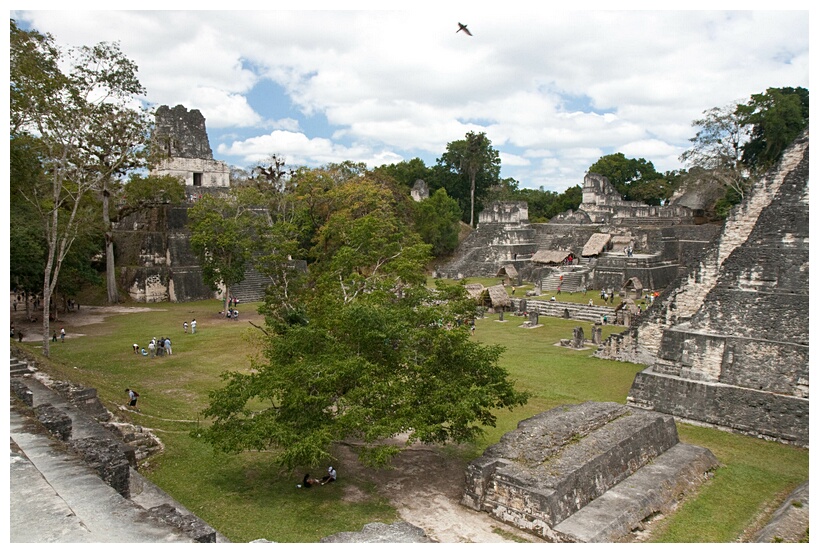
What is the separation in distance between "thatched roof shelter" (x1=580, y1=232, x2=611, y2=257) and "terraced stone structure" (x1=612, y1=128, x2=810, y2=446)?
2223 cm

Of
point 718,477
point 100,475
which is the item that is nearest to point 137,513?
point 100,475

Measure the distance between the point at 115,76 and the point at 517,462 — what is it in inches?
613

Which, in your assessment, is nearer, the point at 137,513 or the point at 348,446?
the point at 137,513

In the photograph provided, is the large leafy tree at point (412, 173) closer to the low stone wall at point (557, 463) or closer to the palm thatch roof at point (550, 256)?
the palm thatch roof at point (550, 256)

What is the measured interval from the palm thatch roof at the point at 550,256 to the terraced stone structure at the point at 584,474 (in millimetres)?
26990

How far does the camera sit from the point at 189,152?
40000 millimetres

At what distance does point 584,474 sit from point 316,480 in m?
4.01

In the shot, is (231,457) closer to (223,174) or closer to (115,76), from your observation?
(115,76)

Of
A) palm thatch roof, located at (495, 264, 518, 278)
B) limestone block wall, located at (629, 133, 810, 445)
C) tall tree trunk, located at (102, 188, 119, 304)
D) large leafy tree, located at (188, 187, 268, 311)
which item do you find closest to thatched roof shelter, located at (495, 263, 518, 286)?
palm thatch roof, located at (495, 264, 518, 278)

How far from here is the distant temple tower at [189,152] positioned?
39.0 m

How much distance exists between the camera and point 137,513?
5680mm

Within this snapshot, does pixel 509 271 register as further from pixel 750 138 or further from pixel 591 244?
pixel 750 138

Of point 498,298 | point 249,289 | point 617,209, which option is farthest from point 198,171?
point 617,209

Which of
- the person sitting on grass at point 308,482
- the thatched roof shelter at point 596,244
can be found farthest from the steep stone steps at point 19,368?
the thatched roof shelter at point 596,244
